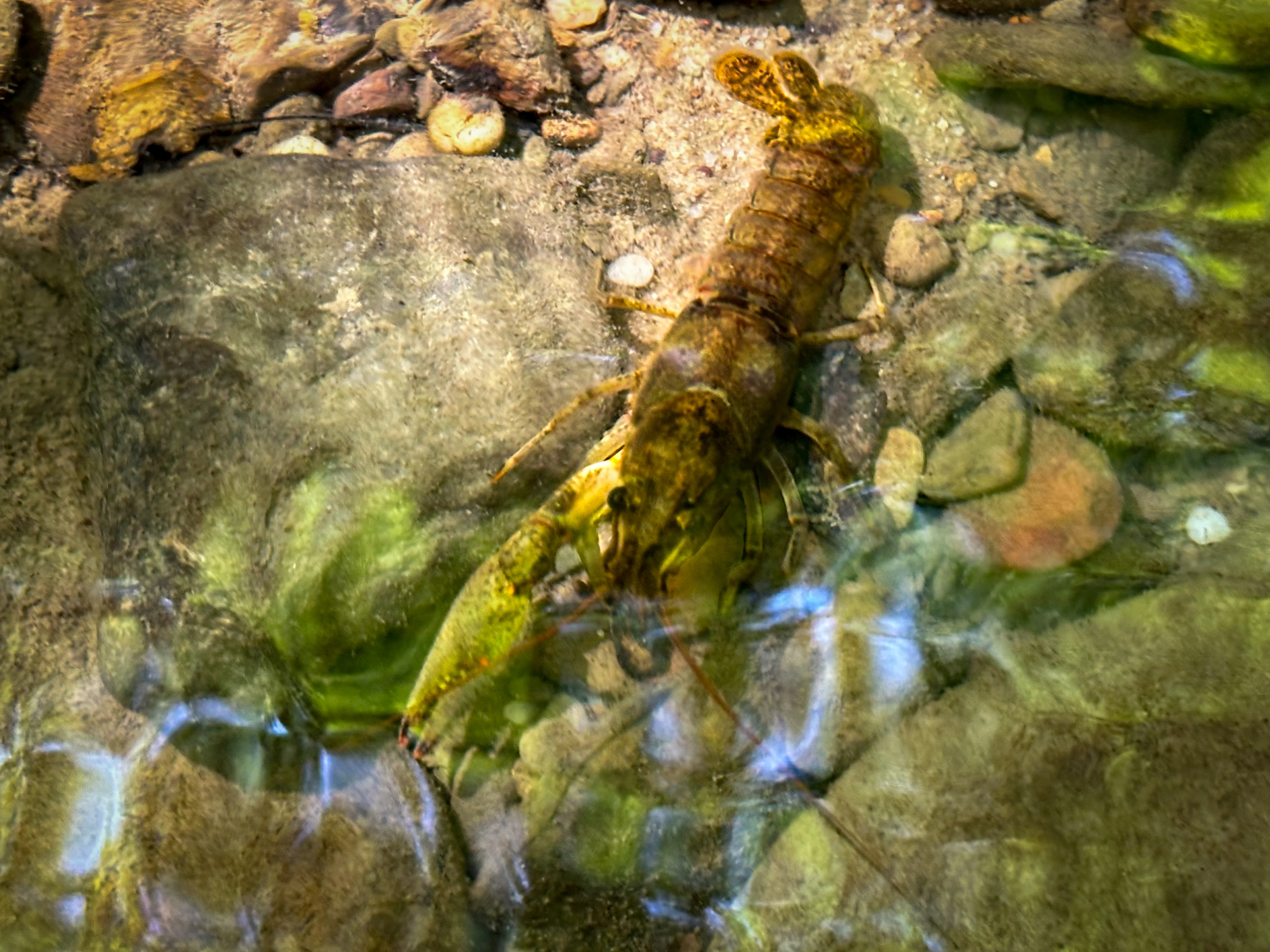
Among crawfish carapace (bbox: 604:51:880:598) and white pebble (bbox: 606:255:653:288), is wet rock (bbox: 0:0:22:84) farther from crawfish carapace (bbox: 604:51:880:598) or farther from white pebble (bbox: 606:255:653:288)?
crawfish carapace (bbox: 604:51:880:598)

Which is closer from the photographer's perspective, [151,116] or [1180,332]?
[1180,332]

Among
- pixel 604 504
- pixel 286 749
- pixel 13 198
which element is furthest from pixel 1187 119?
pixel 13 198

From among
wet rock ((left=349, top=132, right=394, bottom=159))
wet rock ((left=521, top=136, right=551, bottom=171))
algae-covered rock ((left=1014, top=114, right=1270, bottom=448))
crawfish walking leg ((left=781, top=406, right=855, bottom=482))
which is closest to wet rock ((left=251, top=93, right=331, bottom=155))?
wet rock ((left=349, top=132, right=394, bottom=159))

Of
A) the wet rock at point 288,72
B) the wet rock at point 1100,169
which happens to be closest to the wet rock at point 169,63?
the wet rock at point 288,72

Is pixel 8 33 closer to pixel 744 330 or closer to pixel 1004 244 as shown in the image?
pixel 744 330

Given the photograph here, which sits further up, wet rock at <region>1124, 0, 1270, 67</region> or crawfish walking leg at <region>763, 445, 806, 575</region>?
wet rock at <region>1124, 0, 1270, 67</region>

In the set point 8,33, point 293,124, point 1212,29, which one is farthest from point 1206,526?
point 8,33
